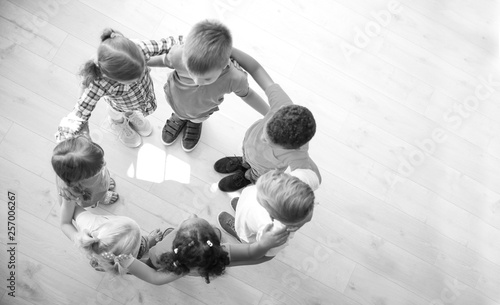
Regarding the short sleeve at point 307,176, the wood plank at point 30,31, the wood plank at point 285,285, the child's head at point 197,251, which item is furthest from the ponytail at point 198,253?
the wood plank at point 30,31

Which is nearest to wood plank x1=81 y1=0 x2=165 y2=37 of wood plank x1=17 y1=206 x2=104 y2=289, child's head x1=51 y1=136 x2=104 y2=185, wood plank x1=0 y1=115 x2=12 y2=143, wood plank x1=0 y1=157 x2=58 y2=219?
wood plank x1=0 y1=115 x2=12 y2=143

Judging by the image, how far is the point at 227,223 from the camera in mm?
2105

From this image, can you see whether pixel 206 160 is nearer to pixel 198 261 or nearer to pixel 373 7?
pixel 198 261

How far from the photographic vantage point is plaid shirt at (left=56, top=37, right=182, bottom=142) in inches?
60.7

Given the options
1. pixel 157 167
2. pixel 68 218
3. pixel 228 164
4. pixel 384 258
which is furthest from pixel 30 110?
pixel 384 258

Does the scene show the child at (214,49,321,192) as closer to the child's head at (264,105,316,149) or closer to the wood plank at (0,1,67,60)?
the child's head at (264,105,316,149)

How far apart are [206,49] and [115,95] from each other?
0.50m

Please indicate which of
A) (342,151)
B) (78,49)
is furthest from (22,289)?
(342,151)

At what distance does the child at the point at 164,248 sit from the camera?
Result: 1.41 metres

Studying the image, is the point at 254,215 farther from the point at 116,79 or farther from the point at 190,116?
the point at 116,79

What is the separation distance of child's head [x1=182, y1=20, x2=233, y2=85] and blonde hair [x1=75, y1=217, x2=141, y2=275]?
2.11ft

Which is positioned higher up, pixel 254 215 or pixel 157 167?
pixel 254 215

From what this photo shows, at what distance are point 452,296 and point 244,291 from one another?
47.2 inches

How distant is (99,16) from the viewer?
231 cm
